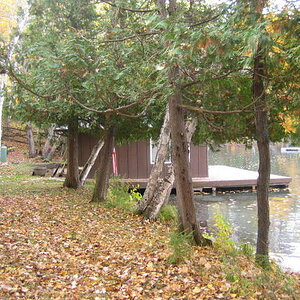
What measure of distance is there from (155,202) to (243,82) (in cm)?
479

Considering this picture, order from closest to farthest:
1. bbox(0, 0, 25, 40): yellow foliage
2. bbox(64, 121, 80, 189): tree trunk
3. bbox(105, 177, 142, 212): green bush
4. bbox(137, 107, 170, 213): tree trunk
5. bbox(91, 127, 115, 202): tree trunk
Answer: bbox(137, 107, 170, 213): tree trunk < bbox(105, 177, 142, 212): green bush < bbox(91, 127, 115, 202): tree trunk < bbox(64, 121, 80, 189): tree trunk < bbox(0, 0, 25, 40): yellow foliage

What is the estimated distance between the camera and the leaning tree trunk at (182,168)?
6.46 metres

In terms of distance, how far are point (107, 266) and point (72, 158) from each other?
8.17 metres

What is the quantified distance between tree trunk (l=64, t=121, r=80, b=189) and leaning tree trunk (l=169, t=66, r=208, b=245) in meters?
6.55

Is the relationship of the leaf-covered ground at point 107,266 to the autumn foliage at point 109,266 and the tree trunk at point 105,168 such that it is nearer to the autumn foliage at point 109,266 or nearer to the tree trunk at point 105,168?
the autumn foliage at point 109,266

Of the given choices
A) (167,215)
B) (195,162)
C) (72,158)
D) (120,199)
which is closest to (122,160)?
(195,162)

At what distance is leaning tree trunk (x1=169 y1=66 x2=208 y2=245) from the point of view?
646cm

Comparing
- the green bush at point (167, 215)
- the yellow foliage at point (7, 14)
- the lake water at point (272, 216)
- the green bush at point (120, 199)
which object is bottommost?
the lake water at point (272, 216)

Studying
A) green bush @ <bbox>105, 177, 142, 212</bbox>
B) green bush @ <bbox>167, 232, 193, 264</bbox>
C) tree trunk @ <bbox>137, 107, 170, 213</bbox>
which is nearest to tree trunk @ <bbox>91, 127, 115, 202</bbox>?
green bush @ <bbox>105, 177, 142, 212</bbox>

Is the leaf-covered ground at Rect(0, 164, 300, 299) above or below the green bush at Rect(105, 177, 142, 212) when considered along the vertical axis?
below

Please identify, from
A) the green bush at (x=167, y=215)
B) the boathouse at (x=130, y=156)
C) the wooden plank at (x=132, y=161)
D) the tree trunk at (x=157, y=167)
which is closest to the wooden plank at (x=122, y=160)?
the boathouse at (x=130, y=156)

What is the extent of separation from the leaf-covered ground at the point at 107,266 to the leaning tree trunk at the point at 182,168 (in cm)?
43

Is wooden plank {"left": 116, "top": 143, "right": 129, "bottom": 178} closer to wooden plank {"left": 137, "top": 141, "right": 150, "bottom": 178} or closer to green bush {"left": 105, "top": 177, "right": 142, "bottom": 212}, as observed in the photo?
wooden plank {"left": 137, "top": 141, "right": 150, "bottom": 178}

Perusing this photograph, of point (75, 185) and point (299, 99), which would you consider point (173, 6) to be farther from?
point (75, 185)
